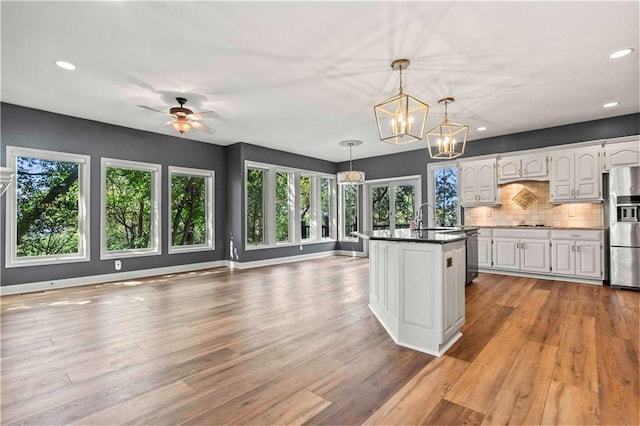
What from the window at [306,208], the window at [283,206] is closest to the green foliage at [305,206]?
the window at [306,208]

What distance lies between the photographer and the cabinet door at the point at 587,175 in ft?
17.6

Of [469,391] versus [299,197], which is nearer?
[469,391]

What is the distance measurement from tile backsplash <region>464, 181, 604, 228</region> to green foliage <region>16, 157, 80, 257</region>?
7.50 meters

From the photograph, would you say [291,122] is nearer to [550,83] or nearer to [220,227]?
[220,227]

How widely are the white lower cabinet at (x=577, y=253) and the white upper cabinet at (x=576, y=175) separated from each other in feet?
2.04

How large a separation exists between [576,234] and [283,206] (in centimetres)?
595

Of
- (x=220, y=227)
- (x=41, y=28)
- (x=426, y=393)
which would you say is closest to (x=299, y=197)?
(x=220, y=227)

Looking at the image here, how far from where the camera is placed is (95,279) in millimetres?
5512

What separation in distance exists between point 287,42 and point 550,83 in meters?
3.34

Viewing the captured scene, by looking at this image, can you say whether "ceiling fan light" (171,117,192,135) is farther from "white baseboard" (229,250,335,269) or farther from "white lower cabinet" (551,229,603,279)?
"white lower cabinet" (551,229,603,279)

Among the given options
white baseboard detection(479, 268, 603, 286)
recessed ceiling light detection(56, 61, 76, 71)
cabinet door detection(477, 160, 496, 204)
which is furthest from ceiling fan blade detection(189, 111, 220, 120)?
white baseboard detection(479, 268, 603, 286)

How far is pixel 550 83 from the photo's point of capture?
401cm

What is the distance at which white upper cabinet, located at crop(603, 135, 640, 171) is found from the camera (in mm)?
5035

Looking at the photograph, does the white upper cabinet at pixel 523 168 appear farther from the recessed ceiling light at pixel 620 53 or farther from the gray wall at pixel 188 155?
the recessed ceiling light at pixel 620 53
